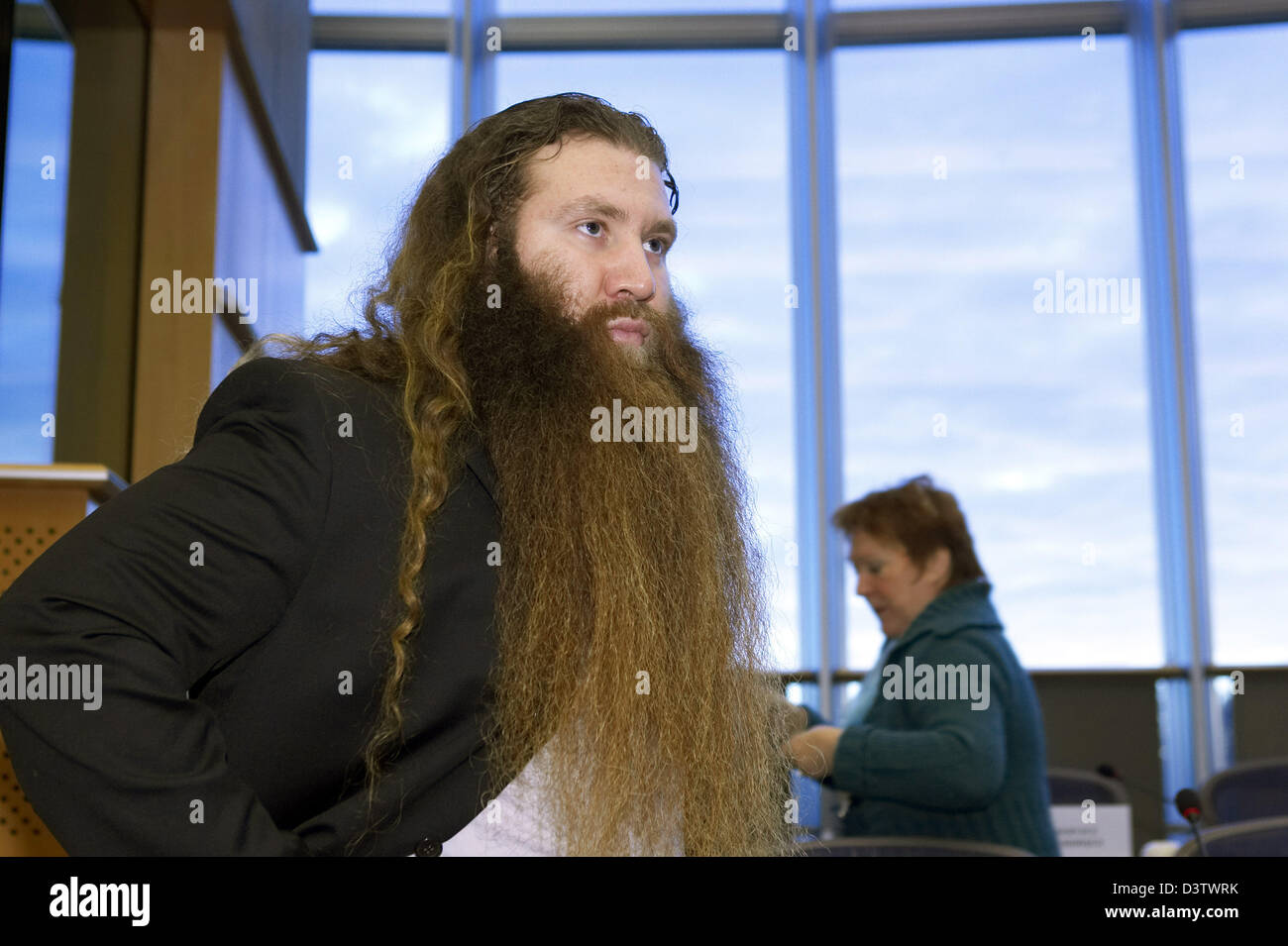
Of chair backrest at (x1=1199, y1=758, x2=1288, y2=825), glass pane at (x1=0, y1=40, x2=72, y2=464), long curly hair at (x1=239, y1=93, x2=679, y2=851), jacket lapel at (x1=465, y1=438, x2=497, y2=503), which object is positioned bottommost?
chair backrest at (x1=1199, y1=758, x2=1288, y2=825)

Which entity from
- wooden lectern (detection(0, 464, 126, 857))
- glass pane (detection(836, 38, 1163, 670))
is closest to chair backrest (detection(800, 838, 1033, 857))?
wooden lectern (detection(0, 464, 126, 857))

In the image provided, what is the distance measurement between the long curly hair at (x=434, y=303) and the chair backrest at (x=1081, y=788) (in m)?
3.21

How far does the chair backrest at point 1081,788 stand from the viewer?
4562 millimetres

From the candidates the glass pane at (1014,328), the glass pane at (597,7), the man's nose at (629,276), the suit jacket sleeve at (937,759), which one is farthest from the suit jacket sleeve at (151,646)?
the glass pane at (597,7)

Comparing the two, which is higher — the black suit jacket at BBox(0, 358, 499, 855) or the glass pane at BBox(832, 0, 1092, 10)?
the glass pane at BBox(832, 0, 1092, 10)

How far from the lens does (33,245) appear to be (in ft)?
14.6

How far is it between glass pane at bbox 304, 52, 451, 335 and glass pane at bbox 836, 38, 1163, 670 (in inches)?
113

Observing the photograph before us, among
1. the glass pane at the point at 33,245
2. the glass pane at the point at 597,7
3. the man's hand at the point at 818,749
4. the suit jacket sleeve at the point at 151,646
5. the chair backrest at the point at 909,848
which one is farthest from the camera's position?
the glass pane at the point at 597,7

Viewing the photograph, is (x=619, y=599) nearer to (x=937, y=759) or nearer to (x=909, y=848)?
(x=909, y=848)

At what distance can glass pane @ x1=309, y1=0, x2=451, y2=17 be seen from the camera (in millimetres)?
8820

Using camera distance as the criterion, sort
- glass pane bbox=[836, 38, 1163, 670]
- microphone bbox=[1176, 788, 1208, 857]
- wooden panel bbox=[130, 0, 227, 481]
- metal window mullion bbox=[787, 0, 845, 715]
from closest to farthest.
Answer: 1. microphone bbox=[1176, 788, 1208, 857]
2. wooden panel bbox=[130, 0, 227, 481]
3. glass pane bbox=[836, 38, 1163, 670]
4. metal window mullion bbox=[787, 0, 845, 715]

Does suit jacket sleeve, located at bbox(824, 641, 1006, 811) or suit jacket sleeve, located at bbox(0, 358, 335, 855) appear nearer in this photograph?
suit jacket sleeve, located at bbox(0, 358, 335, 855)

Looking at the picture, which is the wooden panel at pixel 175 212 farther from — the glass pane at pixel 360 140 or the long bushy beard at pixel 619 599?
the glass pane at pixel 360 140

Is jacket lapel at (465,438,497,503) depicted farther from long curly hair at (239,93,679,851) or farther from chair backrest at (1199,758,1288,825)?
chair backrest at (1199,758,1288,825)
